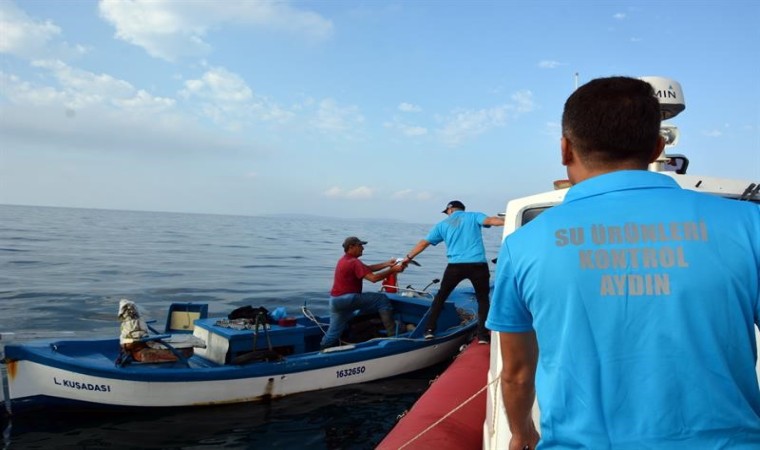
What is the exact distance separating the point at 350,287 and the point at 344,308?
361 millimetres

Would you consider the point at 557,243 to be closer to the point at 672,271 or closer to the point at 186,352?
the point at 672,271

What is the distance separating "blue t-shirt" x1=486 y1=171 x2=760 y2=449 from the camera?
4.22 feet

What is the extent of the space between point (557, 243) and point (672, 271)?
0.88 ft

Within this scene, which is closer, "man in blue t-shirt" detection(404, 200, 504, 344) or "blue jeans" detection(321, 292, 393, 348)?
"man in blue t-shirt" detection(404, 200, 504, 344)

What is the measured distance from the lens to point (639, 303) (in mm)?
Answer: 1307

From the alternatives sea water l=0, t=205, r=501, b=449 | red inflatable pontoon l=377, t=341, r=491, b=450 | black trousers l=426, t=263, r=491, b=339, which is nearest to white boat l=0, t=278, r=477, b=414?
sea water l=0, t=205, r=501, b=449

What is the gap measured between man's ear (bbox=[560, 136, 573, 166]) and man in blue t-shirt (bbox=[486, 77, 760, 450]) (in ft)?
0.38

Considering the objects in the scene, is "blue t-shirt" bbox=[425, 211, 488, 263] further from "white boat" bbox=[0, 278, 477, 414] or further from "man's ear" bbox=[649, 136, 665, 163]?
"man's ear" bbox=[649, 136, 665, 163]

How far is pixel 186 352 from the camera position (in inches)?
309

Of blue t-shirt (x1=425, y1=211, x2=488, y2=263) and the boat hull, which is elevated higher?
blue t-shirt (x1=425, y1=211, x2=488, y2=263)

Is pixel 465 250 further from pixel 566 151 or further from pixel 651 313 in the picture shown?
pixel 651 313

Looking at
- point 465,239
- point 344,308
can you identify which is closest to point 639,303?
point 465,239

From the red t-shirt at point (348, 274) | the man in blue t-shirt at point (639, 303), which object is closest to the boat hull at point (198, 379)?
the red t-shirt at point (348, 274)

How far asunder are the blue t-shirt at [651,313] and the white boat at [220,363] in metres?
7.07
